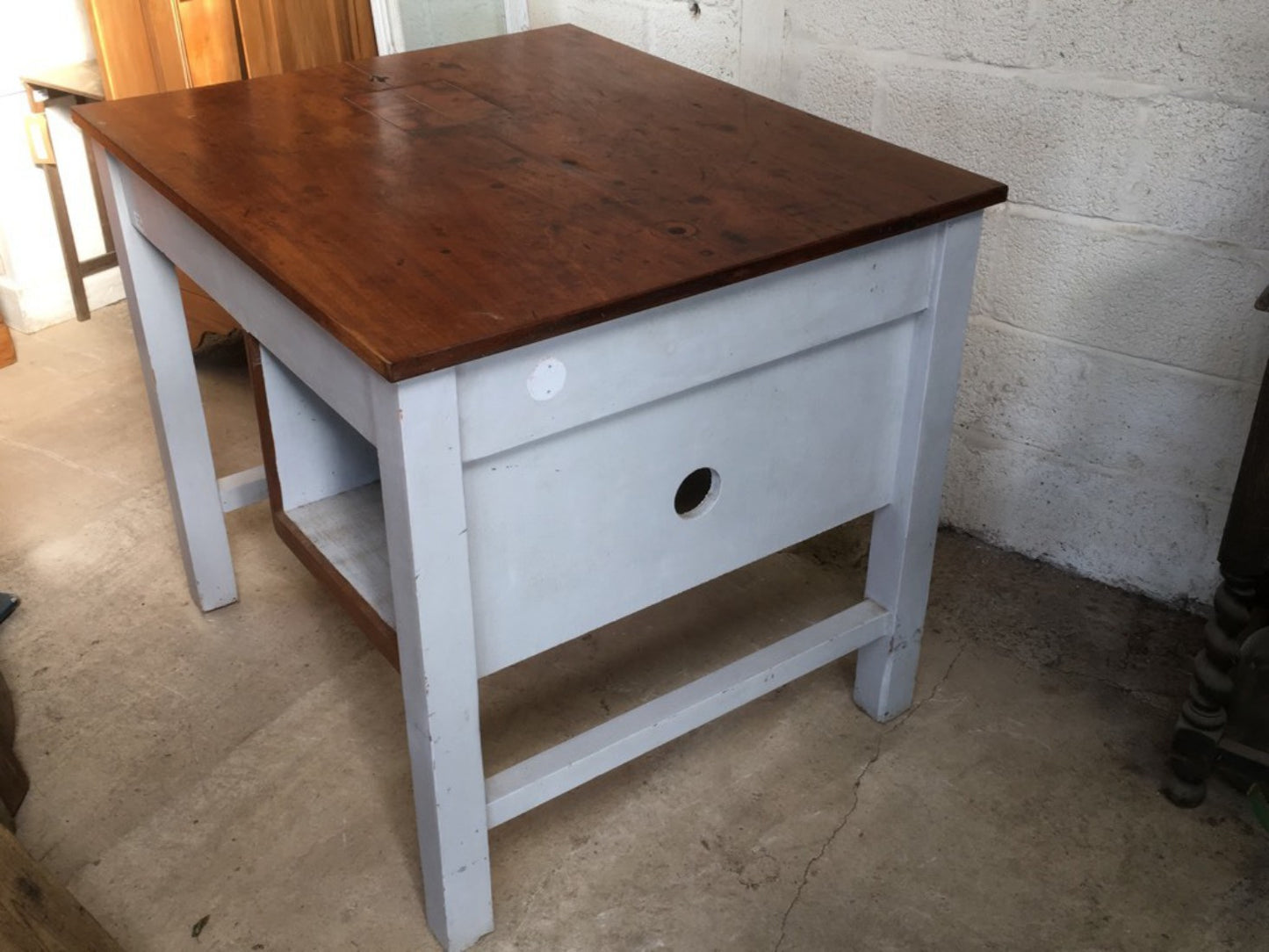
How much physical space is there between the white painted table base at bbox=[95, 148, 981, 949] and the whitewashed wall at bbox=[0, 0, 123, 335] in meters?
1.56

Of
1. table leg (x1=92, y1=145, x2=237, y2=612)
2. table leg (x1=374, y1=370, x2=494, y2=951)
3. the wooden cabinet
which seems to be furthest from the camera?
the wooden cabinet

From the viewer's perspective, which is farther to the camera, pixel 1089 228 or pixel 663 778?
pixel 1089 228

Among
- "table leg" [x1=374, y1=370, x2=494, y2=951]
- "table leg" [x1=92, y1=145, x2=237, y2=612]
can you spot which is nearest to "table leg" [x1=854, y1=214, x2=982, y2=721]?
"table leg" [x1=374, y1=370, x2=494, y2=951]

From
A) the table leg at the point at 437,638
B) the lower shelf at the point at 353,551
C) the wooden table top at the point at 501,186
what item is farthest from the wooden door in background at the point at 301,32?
the table leg at the point at 437,638

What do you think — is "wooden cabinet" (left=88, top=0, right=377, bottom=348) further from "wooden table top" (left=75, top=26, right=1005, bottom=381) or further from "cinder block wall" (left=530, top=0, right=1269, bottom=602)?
"cinder block wall" (left=530, top=0, right=1269, bottom=602)

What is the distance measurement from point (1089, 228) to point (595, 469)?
111 cm

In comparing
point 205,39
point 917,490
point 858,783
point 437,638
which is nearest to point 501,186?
point 437,638

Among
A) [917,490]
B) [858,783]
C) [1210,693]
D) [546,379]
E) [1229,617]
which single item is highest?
[546,379]

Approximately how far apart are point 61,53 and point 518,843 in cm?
255

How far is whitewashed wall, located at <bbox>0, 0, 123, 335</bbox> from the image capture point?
326 centimetres

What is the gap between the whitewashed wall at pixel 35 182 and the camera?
3.26 m

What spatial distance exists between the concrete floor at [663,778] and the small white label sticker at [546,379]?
0.75m

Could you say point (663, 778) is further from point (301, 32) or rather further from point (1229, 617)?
point (301, 32)

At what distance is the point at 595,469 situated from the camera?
1.49 meters
